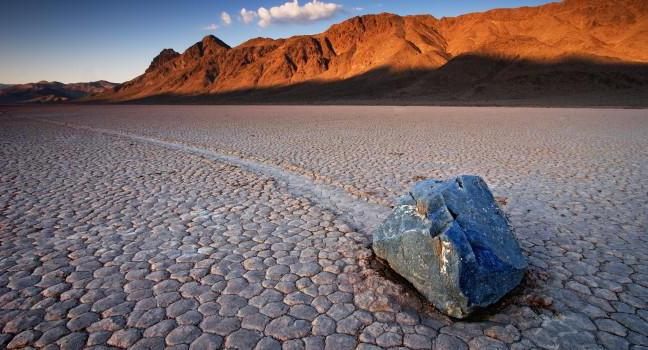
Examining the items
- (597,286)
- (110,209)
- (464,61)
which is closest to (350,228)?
(597,286)

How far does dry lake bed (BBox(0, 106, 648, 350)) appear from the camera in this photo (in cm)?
294

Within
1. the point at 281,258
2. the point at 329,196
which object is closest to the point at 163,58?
the point at 329,196

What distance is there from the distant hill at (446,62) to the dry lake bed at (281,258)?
145 feet

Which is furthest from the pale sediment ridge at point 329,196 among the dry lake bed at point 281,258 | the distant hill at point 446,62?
the distant hill at point 446,62

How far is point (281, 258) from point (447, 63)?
70585 mm

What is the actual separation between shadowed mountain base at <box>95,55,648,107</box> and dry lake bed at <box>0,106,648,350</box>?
39.1 meters

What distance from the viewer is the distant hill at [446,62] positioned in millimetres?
52031

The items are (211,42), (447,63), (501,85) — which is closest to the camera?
(501,85)

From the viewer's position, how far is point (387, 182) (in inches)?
298

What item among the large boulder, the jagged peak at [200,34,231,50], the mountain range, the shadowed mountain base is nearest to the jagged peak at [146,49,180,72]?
the jagged peak at [200,34,231,50]

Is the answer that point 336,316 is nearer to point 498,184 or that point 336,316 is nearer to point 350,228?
point 350,228

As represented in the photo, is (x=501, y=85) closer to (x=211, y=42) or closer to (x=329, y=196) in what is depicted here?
(x=329, y=196)

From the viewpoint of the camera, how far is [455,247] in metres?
3.06

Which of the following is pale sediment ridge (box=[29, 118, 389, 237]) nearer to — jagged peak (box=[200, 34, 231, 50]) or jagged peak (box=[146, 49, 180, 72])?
jagged peak (box=[200, 34, 231, 50])
